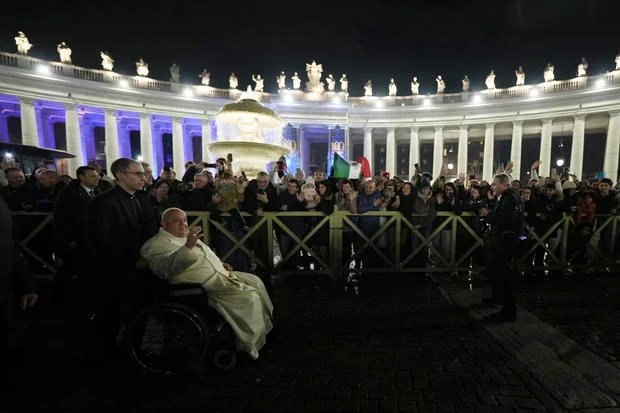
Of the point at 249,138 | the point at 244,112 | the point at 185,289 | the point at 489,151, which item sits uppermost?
the point at 489,151

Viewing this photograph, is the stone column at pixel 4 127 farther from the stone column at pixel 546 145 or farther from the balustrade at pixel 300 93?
the stone column at pixel 546 145

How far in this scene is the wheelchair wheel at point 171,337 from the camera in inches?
125

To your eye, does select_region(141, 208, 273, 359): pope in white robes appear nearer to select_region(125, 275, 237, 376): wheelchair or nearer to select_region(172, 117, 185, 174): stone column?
select_region(125, 275, 237, 376): wheelchair

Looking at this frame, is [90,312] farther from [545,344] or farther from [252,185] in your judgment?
[545,344]

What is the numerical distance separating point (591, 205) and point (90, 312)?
33.8 feet

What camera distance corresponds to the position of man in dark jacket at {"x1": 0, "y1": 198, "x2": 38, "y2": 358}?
283 centimetres

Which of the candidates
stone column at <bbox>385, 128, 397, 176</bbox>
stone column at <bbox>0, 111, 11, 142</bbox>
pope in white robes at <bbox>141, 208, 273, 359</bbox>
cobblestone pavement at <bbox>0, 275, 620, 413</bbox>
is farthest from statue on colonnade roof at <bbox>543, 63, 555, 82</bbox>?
stone column at <bbox>0, 111, 11, 142</bbox>

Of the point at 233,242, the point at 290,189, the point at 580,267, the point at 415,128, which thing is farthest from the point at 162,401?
the point at 415,128

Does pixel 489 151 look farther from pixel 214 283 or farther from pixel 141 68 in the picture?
pixel 214 283

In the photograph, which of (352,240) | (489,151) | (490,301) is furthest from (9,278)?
(489,151)

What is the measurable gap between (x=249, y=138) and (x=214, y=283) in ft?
39.1

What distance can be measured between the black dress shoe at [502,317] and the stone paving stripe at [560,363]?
9 centimetres

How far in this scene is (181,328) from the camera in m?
3.29

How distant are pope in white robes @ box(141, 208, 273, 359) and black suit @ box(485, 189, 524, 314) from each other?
3.75 meters
